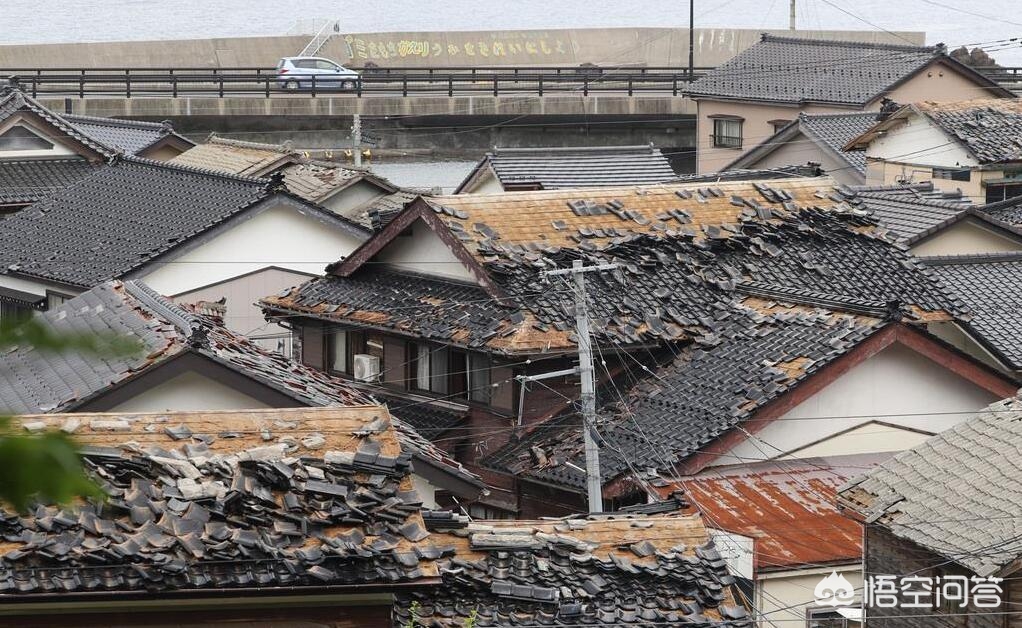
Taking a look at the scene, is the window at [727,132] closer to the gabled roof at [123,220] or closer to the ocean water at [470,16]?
the gabled roof at [123,220]

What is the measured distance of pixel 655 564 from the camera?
30.1 feet

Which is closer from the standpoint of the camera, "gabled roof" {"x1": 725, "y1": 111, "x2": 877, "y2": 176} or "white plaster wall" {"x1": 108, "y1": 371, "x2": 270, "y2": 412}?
"white plaster wall" {"x1": 108, "y1": 371, "x2": 270, "y2": 412}

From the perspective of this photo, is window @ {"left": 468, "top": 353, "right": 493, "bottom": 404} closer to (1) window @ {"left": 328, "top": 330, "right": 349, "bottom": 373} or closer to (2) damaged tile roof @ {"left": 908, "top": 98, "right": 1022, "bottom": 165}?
(1) window @ {"left": 328, "top": 330, "right": 349, "bottom": 373}

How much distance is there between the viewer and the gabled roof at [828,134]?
113 feet

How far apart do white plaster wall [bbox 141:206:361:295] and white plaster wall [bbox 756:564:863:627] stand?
12053 mm

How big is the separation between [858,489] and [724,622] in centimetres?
306

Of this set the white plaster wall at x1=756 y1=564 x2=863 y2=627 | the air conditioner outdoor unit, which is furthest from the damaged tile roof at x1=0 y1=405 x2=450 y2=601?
the air conditioner outdoor unit

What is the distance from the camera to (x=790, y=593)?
13500 millimetres

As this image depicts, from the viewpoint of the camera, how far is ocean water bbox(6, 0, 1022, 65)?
91312 mm

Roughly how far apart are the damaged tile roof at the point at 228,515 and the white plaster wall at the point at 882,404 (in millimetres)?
7638

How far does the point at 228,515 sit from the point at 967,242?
55.1ft

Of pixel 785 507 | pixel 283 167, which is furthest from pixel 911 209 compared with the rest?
pixel 283 167

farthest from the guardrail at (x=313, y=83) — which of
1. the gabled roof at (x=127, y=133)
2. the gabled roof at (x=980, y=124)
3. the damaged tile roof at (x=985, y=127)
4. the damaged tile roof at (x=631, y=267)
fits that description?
the damaged tile roof at (x=631, y=267)

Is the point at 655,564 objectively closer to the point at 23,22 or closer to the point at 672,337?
the point at 672,337
